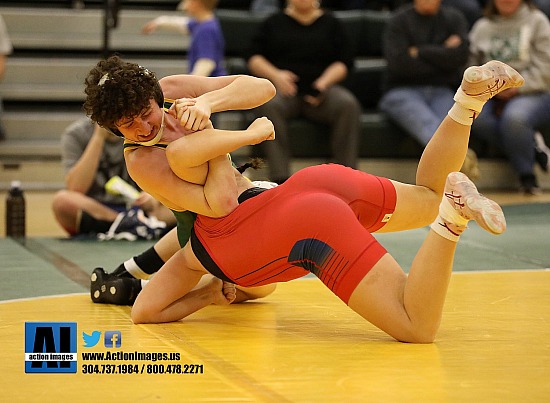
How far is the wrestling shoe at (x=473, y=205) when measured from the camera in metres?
2.69

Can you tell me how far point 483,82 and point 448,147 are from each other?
0.25 m

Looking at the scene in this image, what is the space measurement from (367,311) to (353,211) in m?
0.39

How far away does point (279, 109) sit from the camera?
727cm

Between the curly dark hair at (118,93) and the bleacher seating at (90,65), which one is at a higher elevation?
the curly dark hair at (118,93)

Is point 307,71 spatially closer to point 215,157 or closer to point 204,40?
point 204,40

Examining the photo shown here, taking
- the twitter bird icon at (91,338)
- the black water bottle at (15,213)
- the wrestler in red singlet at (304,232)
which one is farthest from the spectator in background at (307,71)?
the twitter bird icon at (91,338)

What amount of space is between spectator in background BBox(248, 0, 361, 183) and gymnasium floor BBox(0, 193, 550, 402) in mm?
2906

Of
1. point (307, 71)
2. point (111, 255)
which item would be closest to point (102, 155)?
point (111, 255)

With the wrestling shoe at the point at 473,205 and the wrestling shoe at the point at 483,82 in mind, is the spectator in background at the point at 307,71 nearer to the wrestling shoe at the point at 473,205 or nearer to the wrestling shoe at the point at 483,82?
the wrestling shoe at the point at 483,82

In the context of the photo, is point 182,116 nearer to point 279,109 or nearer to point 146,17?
point 279,109

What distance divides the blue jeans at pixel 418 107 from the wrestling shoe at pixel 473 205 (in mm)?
4487

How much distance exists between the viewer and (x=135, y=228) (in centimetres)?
552

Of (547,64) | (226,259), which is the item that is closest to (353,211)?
(226,259)

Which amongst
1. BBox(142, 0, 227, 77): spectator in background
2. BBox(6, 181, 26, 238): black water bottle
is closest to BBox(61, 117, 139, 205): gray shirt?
BBox(6, 181, 26, 238): black water bottle
